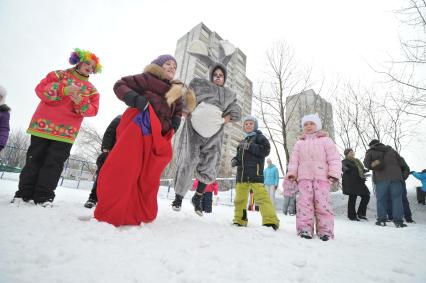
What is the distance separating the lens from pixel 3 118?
10.2 feet

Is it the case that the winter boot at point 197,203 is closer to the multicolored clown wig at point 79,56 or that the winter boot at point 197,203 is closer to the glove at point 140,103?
the glove at point 140,103

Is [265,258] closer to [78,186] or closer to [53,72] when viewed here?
[53,72]

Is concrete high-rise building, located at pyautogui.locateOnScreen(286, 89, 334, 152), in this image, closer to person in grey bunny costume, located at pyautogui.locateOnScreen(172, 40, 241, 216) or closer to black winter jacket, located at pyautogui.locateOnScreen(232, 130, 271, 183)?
black winter jacket, located at pyautogui.locateOnScreen(232, 130, 271, 183)

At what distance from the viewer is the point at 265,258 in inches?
60.6

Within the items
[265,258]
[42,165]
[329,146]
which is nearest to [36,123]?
[42,165]

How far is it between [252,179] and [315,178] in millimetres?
801

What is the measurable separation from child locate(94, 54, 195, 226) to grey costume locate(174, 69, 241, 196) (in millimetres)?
597

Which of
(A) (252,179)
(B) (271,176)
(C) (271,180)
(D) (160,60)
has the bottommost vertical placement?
(A) (252,179)

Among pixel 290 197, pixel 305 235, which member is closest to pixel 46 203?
pixel 305 235

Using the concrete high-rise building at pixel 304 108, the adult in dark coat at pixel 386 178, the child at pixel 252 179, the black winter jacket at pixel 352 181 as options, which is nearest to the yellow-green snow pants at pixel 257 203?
the child at pixel 252 179

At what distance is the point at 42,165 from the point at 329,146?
347 cm

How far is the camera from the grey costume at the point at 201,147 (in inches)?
119

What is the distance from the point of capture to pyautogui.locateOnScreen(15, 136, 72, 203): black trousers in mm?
2386

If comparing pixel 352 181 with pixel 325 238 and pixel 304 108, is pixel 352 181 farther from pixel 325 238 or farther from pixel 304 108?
pixel 304 108
